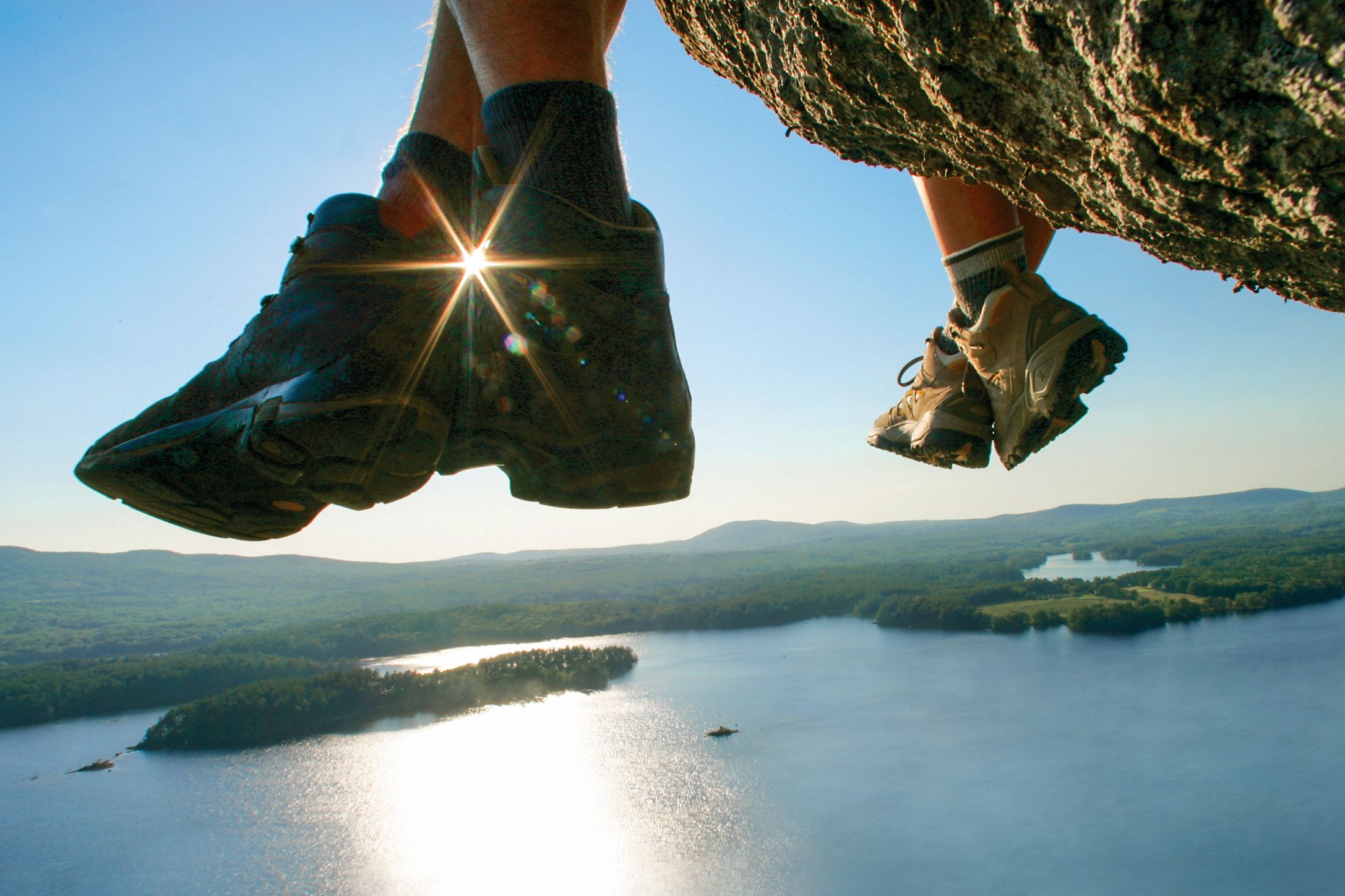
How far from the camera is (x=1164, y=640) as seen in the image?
71.0ft

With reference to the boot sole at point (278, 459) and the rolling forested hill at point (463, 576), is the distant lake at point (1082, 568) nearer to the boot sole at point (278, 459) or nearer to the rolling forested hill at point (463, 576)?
the rolling forested hill at point (463, 576)

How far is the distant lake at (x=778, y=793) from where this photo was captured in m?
12.2

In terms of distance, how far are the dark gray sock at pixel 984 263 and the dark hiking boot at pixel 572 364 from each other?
355 mm

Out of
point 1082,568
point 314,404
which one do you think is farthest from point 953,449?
point 1082,568

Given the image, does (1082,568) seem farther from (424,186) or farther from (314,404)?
(314,404)

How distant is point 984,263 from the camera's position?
0.75 metres

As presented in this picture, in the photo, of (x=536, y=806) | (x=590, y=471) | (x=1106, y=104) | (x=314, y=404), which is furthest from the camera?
(x=536, y=806)

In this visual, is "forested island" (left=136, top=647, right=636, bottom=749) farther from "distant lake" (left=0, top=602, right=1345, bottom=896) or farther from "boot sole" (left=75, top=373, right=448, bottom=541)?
"boot sole" (left=75, top=373, right=448, bottom=541)

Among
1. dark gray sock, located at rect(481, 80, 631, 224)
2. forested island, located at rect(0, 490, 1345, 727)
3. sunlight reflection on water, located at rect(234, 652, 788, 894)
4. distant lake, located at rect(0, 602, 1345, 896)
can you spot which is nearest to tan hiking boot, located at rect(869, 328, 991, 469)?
dark gray sock, located at rect(481, 80, 631, 224)

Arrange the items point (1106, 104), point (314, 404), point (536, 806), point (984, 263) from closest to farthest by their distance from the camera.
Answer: point (1106, 104) < point (314, 404) < point (984, 263) < point (536, 806)

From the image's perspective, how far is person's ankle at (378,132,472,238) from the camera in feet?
2.16

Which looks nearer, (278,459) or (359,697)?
(278,459)

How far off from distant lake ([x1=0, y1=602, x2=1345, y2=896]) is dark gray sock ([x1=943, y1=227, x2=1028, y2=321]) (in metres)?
12.9

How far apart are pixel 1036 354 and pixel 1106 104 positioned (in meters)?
0.47
